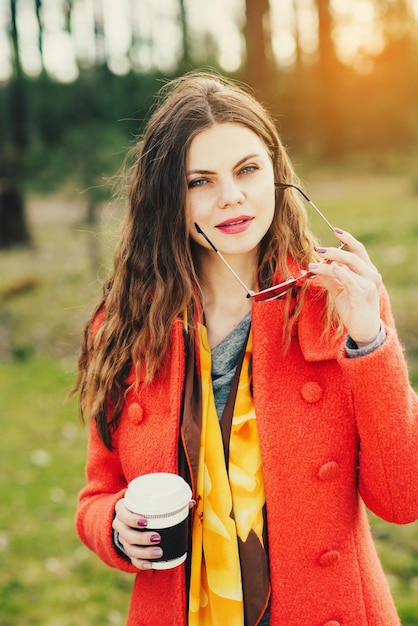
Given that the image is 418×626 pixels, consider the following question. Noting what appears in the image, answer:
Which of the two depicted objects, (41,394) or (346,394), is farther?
(41,394)

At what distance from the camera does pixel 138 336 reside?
5.94 ft

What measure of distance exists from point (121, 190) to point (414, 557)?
8.55 feet

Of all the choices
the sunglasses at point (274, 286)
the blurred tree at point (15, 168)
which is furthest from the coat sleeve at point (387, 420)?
the blurred tree at point (15, 168)

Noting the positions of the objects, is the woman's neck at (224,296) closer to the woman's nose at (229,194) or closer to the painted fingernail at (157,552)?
the woman's nose at (229,194)

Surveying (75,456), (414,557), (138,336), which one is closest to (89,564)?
(75,456)

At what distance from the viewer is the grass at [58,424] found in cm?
345

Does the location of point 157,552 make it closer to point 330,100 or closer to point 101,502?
point 101,502

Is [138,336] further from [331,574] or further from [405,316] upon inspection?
[405,316]

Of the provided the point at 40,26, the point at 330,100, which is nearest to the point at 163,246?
the point at 40,26

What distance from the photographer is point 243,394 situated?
1.67m

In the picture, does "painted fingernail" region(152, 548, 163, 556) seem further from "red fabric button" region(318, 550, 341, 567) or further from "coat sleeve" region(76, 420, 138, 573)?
"red fabric button" region(318, 550, 341, 567)

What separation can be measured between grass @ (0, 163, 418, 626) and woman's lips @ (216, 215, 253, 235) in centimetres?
72

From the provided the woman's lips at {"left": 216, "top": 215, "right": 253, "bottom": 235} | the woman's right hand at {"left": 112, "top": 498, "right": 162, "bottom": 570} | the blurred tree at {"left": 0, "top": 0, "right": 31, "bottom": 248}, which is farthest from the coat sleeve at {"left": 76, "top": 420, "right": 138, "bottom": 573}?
the blurred tree at {"left": 0, "top": 0, "right": 31, "bottom": 248}

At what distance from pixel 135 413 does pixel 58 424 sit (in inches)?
165
